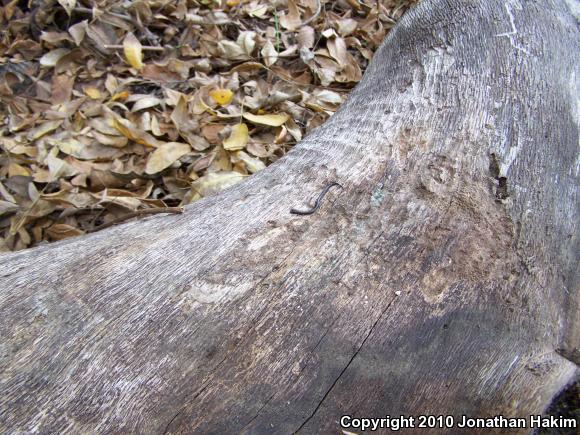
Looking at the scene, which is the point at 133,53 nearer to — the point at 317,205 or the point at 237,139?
the point at 237,139

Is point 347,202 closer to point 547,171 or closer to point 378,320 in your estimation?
point 378,320

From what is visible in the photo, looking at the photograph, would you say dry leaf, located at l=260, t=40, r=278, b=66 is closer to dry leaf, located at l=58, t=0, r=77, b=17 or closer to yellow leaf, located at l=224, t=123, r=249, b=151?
yellow leaf, located at l=224, t=123, r=249, b=151

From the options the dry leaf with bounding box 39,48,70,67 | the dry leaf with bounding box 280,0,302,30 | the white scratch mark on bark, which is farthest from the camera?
the dry leaf with bounding box 280,0,302,30

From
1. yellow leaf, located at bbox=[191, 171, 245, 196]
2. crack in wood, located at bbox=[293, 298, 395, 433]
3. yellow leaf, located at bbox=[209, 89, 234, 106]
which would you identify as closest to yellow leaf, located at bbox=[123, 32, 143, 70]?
yellow leaf, located at bbox=[209, 89, 234, 106]

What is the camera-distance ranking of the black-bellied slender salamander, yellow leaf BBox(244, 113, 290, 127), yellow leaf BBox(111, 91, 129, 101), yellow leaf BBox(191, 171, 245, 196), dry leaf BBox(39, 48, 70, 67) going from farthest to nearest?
dry leaf BBox(39, 48, 70, 67) → yellow leaf BBox(111, 91, 129, 101) → yellow leaf BBox(244, 113, 290, 127) → yellow leaf BBox(191, 171, 245, 196) → the black-bellied slender salamander

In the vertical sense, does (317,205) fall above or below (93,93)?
above

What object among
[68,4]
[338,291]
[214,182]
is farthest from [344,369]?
[68,4]
